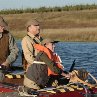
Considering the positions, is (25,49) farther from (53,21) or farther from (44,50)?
(53,21)

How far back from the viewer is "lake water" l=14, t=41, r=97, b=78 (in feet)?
57.8

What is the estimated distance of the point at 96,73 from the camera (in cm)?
1520

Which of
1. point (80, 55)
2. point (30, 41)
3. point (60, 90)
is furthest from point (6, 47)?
point (80, 55)

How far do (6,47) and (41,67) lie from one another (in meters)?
1.19

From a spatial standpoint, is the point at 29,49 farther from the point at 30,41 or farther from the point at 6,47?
the point at 6,47

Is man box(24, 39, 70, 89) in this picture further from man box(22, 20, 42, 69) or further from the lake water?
the lake water

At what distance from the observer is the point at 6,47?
930 cm

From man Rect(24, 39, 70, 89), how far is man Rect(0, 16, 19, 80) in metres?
0.82

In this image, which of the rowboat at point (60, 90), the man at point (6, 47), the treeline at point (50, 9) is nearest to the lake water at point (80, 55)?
the man at point (6, 47)

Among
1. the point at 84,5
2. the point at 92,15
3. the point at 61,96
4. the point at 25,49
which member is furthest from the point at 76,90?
the point at 84,5

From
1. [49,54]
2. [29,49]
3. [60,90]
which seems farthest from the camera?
[29,49]

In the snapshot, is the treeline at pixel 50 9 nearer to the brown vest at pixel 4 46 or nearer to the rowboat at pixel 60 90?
the brown vest at pixel 4 46

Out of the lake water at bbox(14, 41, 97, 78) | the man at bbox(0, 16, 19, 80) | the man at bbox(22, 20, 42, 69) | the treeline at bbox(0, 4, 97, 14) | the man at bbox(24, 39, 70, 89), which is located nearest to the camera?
the man at bbox(24, 39, 70, 89)

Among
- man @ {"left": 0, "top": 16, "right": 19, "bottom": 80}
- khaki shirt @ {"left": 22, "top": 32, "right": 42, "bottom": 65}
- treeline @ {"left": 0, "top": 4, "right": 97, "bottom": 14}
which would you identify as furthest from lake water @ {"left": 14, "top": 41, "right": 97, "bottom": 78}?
treeline @ {"left": 0, "top": 4, "right": 97, "bottom": 14}
